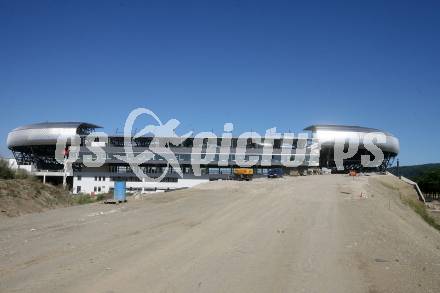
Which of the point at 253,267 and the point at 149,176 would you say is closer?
the point at 253,267

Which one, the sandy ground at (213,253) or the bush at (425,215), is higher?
the sandy ground at (213,253)

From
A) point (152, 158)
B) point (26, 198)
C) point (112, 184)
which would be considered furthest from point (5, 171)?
point (112, 184)

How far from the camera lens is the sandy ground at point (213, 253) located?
Result: 30.0 ft

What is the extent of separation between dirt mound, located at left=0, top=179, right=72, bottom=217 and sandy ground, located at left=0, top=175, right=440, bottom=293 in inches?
86.0

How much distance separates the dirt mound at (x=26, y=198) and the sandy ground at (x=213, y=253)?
86.0 inches

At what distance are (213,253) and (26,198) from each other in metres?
15.2

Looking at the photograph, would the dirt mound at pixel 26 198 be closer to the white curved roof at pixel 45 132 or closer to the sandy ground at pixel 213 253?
the sandy ground at pixel 213 253

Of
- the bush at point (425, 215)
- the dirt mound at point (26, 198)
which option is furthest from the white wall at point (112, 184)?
the dirt mound at point (26, 198)

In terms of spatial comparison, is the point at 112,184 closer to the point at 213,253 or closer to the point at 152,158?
the point at 152,158

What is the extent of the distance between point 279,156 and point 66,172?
4355cm

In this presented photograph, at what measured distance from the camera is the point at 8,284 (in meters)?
8.71

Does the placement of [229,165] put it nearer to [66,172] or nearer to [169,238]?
[66,172]

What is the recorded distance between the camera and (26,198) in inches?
941

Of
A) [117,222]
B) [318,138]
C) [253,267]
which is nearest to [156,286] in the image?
[253,267]
